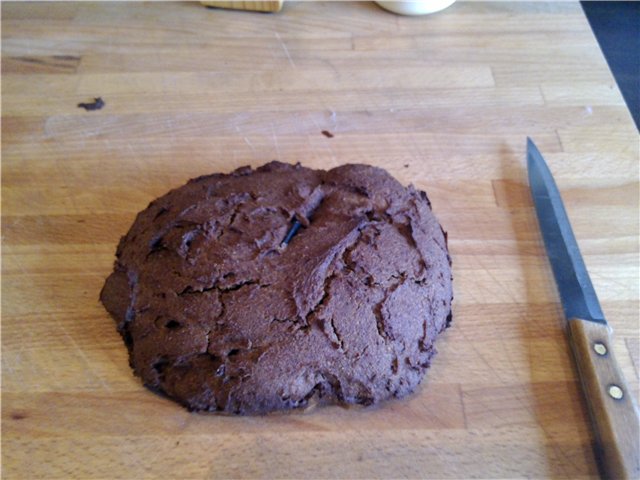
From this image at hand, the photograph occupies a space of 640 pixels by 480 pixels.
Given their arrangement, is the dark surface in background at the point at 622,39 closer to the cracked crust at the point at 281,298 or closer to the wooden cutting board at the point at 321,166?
the wooden cutting board at the point at 321,166

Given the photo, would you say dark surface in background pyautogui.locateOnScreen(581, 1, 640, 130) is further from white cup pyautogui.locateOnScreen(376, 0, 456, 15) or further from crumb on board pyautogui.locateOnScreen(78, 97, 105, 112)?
crumb on board pyautogui.locateOnScreen(78, 97, 105, 112)

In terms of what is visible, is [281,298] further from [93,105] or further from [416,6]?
[416,6]

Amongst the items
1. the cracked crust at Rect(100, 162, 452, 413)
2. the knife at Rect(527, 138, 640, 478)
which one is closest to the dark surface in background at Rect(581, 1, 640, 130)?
the knife at Rect(527, 138, 640, 478)

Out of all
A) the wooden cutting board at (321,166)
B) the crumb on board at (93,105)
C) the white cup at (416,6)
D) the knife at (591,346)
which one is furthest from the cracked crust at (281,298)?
the white cup at (416,6)

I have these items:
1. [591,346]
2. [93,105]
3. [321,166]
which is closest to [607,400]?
[591,346]

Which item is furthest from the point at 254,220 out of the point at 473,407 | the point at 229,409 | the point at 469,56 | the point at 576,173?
the point at 469,56

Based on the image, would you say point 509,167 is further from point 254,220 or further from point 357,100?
point 254,220
